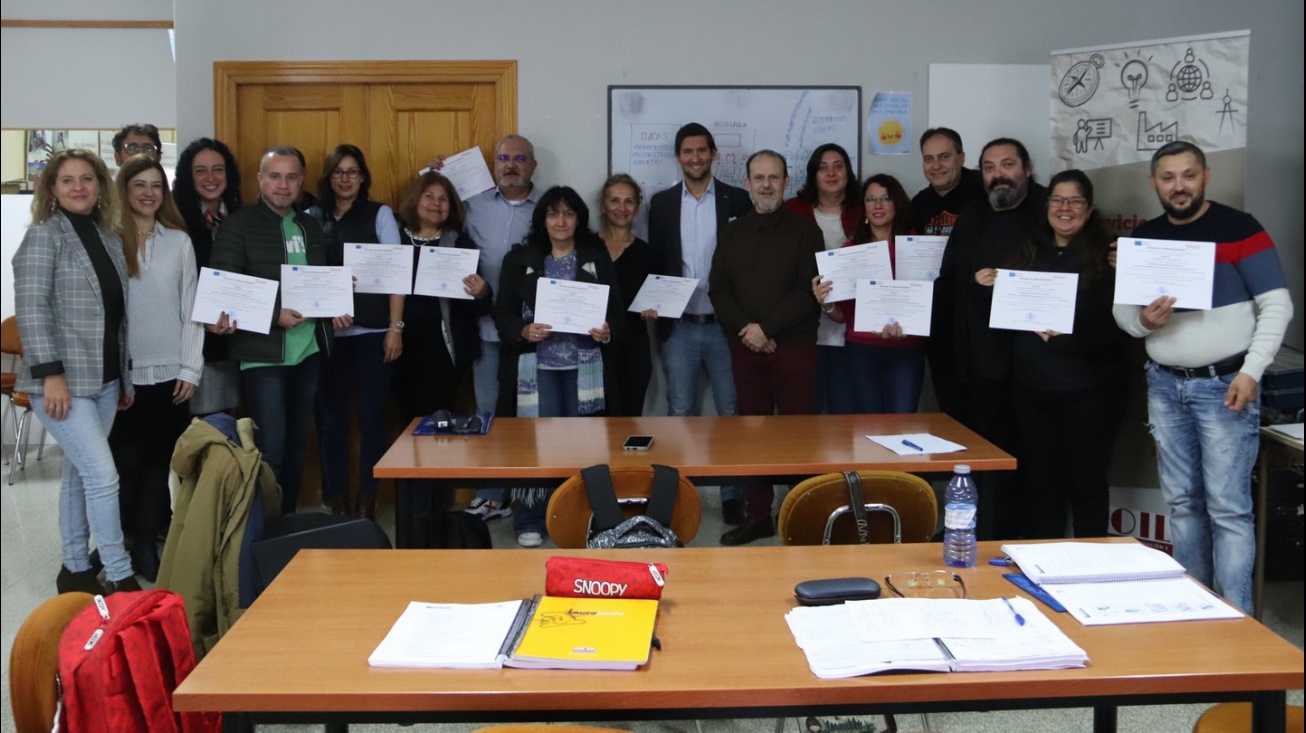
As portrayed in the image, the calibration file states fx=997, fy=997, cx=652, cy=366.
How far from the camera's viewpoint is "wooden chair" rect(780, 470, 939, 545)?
2.57m

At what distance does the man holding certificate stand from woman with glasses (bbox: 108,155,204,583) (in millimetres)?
227

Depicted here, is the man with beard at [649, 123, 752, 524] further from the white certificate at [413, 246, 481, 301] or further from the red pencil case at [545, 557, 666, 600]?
the red pencil case at [545, 557, 666, 600]

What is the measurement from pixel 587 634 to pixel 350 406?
11.2 ft

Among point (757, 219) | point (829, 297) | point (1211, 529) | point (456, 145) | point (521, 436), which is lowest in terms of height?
point (1211, 529)

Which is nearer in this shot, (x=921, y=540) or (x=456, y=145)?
(x=921, y=540)

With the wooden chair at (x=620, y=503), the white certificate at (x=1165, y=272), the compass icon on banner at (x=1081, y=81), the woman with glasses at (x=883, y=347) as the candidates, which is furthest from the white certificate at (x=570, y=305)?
the compass icon on banner at (x=1081, y=81)

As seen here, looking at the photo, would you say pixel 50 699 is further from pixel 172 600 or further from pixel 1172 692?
pixel 1172 692

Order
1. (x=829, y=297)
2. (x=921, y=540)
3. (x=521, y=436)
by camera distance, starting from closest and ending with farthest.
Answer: (x=921, y=540) → (x=521, y=436) → (x=829, y=297)

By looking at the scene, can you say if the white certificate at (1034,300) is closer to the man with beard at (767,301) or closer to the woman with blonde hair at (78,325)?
the man with beard at (767,301)

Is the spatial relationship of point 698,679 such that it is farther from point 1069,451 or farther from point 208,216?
point 208,216

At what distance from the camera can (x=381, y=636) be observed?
1.74 m

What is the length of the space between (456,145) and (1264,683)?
438 cm

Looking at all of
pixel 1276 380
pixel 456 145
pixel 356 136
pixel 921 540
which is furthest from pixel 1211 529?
pixel 356 136

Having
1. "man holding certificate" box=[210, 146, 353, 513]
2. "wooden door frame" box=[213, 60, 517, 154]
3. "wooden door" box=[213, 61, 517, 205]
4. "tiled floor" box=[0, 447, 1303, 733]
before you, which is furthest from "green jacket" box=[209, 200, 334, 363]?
"tiled floor" box=[0, 447, 1303, 733]
